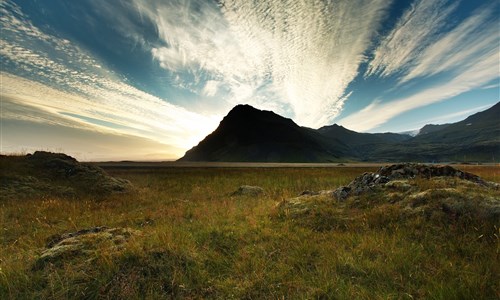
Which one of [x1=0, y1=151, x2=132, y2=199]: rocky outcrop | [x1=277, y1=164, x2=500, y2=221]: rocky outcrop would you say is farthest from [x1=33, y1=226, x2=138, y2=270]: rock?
[x1=0, y1=151, x2=132, y2=199]: rocky outcrop

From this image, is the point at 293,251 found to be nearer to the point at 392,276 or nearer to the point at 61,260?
the point at 392,276

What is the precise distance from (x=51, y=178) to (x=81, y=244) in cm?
1707

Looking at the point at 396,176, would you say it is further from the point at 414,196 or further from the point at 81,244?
the point at 81,244

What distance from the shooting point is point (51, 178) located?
19.4 metres

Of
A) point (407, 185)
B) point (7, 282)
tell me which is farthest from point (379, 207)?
point (7, 282)

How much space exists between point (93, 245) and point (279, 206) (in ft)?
23.6

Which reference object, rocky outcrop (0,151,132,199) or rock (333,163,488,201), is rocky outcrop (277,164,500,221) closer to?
rock (333,163,488,201)

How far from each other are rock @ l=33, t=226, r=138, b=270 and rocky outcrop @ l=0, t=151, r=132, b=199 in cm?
1197

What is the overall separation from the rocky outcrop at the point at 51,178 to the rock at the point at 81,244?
39.3ft

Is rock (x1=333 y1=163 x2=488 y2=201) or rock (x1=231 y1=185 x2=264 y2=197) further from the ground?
rock (x1=333 y1=163 x2=488 y2=201)

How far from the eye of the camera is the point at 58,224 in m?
10.4

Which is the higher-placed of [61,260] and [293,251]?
[61,260]

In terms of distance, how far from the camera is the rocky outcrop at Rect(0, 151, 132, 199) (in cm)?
1672

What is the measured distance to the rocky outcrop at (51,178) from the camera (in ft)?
54.9
